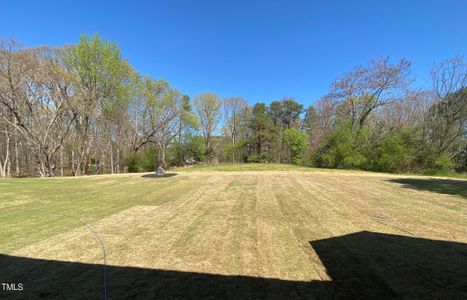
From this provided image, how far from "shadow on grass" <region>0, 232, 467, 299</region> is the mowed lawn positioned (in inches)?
0.5

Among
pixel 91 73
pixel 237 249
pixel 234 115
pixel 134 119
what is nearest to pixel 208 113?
pixel 234 115

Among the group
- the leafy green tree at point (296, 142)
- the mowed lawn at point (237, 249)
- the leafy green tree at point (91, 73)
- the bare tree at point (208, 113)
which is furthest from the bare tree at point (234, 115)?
the mowed lawn at point (237, 249)

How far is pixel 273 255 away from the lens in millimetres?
3418

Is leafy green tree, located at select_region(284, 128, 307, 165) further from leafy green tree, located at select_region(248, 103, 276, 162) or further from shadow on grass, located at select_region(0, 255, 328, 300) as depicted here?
shadow on grass, located at select_region(0, 255, 328, 300)

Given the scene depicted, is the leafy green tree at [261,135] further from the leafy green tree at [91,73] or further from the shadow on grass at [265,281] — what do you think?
the shadow on grass at [265,281]

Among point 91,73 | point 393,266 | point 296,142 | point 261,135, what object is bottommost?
point 393,266

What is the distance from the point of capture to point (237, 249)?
11.9 ft

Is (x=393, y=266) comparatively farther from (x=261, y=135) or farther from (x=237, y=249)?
(x=261, y=135)

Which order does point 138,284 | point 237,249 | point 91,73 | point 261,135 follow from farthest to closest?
point 261,135 < point 91,73 < point 237,249 < point 138,284

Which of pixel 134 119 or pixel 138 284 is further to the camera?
pixel 134 119

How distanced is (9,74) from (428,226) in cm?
2455

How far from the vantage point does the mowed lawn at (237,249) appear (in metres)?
2.62

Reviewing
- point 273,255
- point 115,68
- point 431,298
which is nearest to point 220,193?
point 273,255

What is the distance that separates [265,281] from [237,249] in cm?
96
